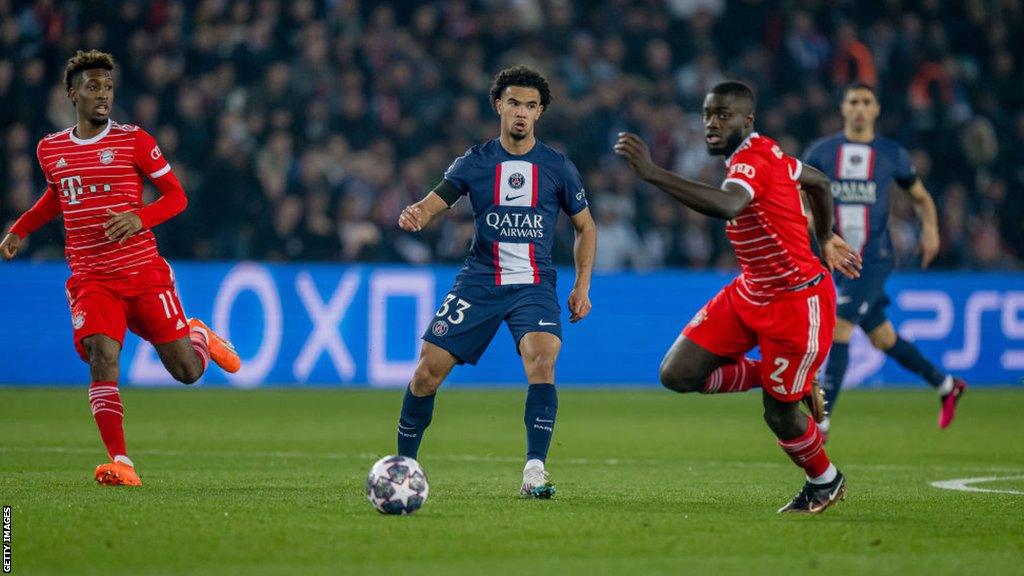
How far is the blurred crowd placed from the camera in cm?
1764

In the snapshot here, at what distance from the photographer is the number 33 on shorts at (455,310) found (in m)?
8.25

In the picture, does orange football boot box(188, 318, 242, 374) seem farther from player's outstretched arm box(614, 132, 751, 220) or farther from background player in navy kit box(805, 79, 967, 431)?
background player in navy kit box(805, 79, 967, 431)

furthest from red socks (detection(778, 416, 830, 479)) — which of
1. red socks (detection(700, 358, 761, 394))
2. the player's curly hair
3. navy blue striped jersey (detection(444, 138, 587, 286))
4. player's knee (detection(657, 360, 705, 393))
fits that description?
the player's curly hair

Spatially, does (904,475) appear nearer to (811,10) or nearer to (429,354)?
(429,354)

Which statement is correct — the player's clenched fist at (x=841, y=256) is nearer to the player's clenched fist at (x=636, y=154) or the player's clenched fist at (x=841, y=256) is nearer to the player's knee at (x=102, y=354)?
the player's clenched fist at (x=636, y=154)

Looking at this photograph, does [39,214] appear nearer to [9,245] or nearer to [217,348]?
[9,245]

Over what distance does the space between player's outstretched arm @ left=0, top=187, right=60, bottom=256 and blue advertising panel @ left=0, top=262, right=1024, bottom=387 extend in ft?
24.1

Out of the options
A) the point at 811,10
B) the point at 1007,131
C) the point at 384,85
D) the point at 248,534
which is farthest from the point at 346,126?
the point at 248,534

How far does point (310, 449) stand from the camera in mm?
11172

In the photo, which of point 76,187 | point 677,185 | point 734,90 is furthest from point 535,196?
point 76,187

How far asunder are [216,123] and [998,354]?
370 inches

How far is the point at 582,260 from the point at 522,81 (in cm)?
103

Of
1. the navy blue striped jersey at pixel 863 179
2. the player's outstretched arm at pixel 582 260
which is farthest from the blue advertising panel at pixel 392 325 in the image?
the player's outstretched arm at pixel 582 260

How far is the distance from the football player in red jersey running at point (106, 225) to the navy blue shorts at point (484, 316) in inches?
67.7
